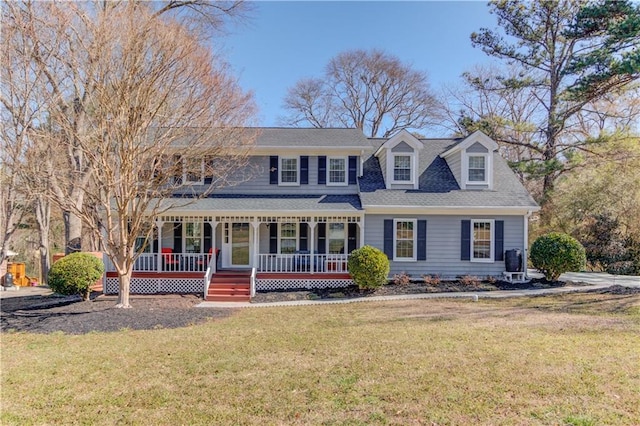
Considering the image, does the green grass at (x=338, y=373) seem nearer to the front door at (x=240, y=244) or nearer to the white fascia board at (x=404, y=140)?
the front door at (x=240, y=244)

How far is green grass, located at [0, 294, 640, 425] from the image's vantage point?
4117 mm

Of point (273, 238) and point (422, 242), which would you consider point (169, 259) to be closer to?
point (273, 238)

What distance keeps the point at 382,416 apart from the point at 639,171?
20005 millimetres

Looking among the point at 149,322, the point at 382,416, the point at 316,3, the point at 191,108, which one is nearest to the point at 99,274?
the point at 149,322

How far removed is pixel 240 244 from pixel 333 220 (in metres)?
4.10

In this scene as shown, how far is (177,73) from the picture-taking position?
10.0 metres

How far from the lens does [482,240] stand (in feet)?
45.2

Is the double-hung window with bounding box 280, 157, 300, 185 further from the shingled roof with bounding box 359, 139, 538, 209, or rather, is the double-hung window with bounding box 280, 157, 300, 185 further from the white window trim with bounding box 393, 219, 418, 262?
the white window trim with bounding box 393, 219, 418, 262

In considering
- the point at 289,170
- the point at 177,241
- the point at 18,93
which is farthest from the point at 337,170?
the point at 18,93

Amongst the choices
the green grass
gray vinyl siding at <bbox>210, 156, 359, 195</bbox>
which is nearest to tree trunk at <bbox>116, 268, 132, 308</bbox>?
the green grass

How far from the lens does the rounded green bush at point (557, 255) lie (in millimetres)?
12844

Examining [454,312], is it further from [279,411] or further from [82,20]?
[82,20]

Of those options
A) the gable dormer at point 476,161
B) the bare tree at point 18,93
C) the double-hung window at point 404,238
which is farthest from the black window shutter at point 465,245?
the bare tree at point 18,93

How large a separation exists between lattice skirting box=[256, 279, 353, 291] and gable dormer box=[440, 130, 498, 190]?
21.5 ft
